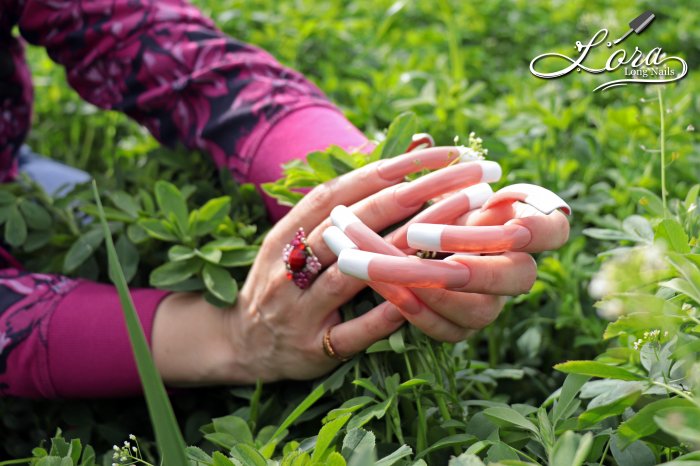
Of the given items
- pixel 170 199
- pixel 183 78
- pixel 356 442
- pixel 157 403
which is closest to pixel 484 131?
pixel 183 78

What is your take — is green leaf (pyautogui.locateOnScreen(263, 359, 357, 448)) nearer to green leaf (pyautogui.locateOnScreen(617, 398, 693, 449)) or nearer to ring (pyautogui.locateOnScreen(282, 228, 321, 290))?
ring (pyautogui.locateOnScreen(282, 228, 321, 290))

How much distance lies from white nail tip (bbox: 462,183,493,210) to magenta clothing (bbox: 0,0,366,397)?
1.11 ft

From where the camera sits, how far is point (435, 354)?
95cm

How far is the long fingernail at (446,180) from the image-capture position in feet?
2.87

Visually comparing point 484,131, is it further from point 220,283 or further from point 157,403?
point 157,403

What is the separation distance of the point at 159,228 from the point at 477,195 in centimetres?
46

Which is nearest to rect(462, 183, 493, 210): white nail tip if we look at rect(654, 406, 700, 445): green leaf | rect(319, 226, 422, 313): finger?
rect(319, 226, 422, 313): finger

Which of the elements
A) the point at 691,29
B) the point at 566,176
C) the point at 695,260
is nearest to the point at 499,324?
the point at 566,176

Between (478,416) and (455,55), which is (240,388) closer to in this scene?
(478,416)

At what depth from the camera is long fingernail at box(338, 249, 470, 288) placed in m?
0.78

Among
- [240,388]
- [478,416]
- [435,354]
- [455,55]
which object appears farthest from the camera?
[455,55]

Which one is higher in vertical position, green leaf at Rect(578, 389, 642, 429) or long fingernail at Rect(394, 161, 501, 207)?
long fingernail at Rect(394, 161, 501, 207)

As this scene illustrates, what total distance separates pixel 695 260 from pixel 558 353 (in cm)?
57

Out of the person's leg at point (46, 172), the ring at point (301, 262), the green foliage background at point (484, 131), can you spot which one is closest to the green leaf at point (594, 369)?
the green foliage background at point (484, 131)
